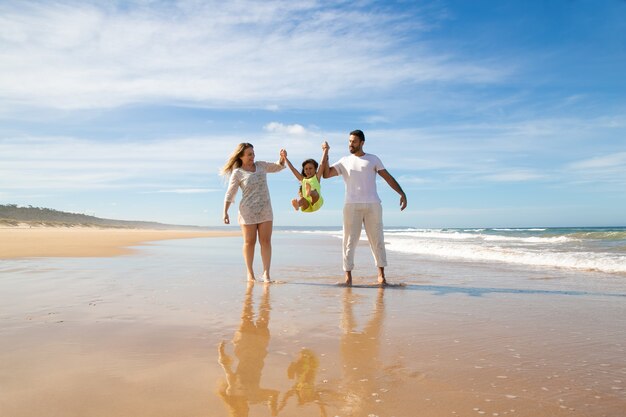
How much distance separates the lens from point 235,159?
6.79 m

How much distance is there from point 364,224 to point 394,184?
0.68 m

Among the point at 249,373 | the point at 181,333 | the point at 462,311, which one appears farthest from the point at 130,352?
the point at 462,311

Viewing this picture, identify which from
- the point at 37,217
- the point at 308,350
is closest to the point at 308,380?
the point at 308,350

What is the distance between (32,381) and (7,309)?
2.18 m

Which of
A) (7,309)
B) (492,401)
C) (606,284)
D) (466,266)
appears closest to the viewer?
(492,401)

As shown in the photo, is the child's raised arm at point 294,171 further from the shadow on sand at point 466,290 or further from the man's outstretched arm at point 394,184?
the shadow on sand at point 466,290

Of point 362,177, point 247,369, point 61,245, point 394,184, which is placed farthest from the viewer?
point 61,245

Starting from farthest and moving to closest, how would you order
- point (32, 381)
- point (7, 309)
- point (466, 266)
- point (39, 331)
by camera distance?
point (466, 266), point (7, 309), point (39, 331), point (32, 381)

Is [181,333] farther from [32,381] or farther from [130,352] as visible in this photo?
[32,381]

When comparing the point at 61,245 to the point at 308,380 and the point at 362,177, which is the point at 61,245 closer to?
the point at 362,177

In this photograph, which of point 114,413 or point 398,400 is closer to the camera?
point 114,413

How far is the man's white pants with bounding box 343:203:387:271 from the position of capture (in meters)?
6.34

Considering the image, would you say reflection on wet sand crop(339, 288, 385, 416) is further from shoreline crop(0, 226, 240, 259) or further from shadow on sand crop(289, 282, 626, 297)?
shoreline crop(0, 226, 240, 259)

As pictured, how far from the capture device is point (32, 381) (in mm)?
2426
